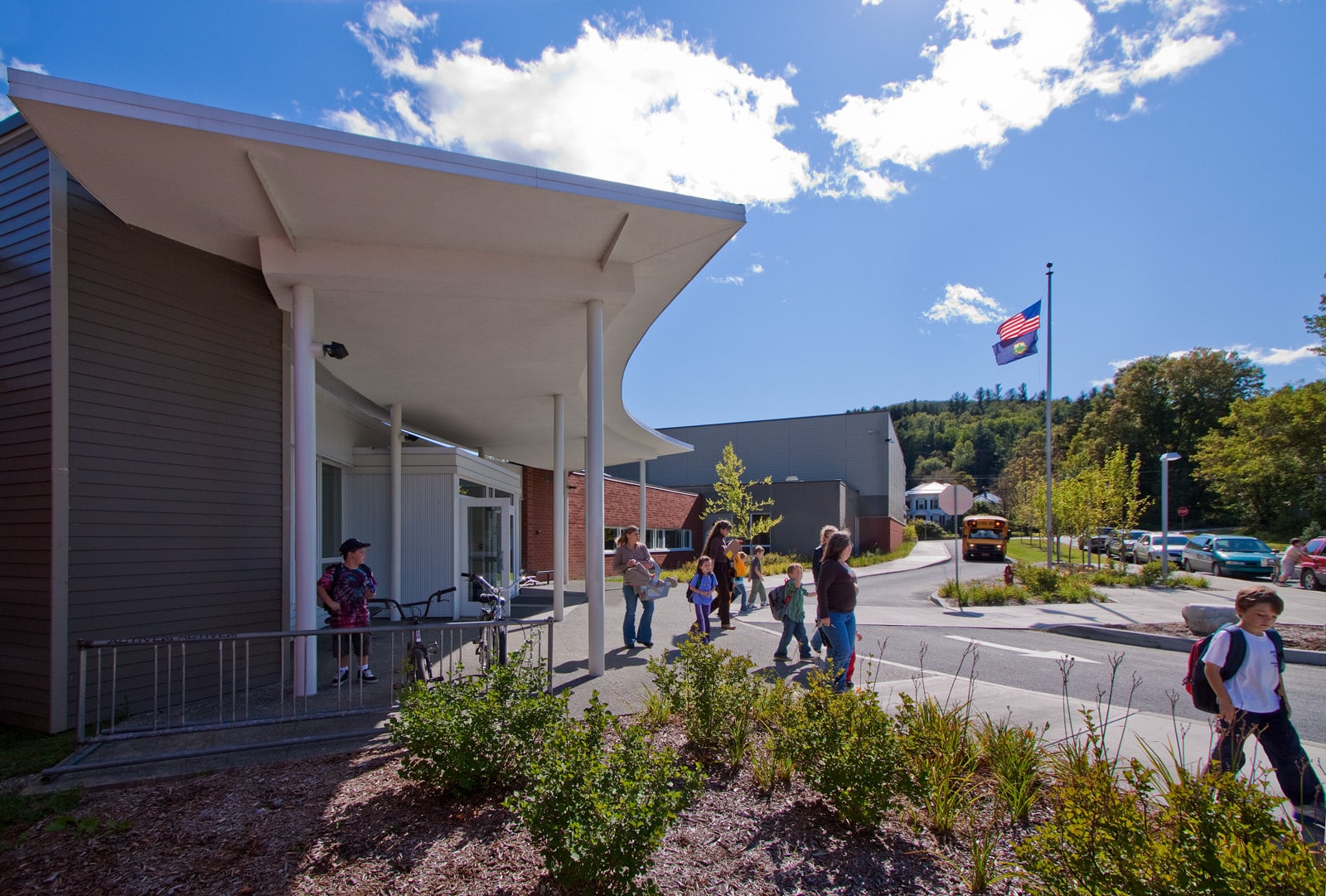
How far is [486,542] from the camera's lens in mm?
14641

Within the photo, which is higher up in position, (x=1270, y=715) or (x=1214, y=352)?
(x=1214, y=352)

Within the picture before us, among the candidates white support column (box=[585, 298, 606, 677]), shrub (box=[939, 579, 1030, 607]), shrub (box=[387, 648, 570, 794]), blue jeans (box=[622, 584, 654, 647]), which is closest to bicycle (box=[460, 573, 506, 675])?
shrub (box=[387, 648, 570, 794])

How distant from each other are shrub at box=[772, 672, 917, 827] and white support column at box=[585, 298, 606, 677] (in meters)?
3.58

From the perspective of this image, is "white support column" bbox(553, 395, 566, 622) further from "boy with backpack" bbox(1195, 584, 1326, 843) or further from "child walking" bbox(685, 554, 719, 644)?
"boy with backpack" bbox(1195, 584, 1326, 843)

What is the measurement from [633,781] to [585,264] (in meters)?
5.67

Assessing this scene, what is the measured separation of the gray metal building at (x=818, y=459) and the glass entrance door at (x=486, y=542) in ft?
94.0

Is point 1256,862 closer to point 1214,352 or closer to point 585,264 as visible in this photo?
point 585,264

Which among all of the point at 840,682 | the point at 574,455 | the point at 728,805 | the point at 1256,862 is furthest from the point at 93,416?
the point at 574,455

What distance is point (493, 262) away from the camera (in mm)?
7285

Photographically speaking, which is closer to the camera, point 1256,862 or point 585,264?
point 1256,862

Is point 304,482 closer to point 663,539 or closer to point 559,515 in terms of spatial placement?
point 559,515

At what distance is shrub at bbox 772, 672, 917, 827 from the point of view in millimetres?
3725

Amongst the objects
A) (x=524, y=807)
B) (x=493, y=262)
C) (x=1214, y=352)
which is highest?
(x=1214, y=352)

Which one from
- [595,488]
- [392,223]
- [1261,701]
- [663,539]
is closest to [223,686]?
[595,488]
